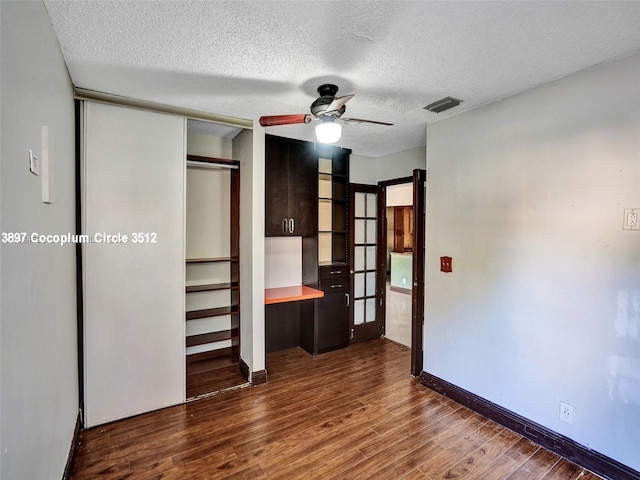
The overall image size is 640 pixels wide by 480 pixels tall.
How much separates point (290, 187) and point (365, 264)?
1.58m

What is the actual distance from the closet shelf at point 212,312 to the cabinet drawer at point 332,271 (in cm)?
109

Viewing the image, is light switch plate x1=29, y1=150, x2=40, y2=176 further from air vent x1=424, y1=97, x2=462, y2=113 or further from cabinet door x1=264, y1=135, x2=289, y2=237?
air vent x1=424, y1=97, x2=462, y2=113

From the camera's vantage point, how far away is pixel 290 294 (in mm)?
3543

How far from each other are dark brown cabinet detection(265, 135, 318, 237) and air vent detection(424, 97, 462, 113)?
148 cm

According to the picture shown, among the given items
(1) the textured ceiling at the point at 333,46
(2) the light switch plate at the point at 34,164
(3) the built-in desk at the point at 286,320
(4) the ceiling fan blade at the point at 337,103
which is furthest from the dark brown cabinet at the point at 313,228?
(2) the light switch plate at the point at 34,164

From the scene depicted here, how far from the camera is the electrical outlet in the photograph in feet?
6.93

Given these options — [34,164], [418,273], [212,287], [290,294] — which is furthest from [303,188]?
[34,164]

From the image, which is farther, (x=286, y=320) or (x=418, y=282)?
(x=286, y=320)

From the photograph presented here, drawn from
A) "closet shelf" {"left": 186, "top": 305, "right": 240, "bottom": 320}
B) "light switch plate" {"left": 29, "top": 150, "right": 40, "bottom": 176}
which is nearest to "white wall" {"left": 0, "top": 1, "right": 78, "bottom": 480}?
"light switch plate" {"left": 29, "top": 150, "right": 40, "bottom": 176}

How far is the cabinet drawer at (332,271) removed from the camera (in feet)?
12.8

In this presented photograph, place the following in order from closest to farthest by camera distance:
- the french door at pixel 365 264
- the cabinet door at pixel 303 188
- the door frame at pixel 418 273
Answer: the door frame at pixel 418 273 → the cabinet door at pixel 303 188 → the french door at pixel 365 264

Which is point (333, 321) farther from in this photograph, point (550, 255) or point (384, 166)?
point (550, 255)

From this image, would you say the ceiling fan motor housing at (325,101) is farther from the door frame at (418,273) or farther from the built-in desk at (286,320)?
the built-in desk at (286,320)

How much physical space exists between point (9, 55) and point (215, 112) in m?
1.80
